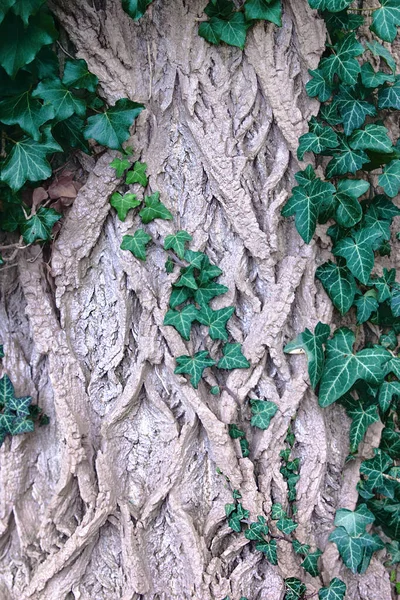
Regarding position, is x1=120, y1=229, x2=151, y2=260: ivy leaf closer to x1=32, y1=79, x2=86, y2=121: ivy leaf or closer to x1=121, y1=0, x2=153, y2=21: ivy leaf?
x1=32, y1=79, x2=86, y2=121: ivy leaf

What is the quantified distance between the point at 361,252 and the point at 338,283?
0.36ft

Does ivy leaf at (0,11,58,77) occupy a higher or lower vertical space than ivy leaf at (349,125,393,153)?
higher

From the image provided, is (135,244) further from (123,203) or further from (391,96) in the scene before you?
(391,96)

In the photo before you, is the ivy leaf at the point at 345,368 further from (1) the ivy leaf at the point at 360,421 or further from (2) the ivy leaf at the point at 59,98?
(2) the ivy leaf at the point at 59,98

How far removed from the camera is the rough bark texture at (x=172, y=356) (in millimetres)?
1492

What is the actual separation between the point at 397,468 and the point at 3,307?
123 centimetres

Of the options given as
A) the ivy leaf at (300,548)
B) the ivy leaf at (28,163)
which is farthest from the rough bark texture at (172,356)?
the ivy leaf at (28,163)

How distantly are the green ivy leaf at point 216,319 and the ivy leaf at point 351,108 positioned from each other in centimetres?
61

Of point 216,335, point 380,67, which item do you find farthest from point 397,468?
point 380,67

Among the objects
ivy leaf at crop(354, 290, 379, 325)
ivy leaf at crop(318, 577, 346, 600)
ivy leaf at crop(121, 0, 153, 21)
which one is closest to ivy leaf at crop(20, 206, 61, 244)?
ivy leaf at crop(121, 0, 153, 21)

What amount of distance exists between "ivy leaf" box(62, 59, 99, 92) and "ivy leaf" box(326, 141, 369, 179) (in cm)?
68

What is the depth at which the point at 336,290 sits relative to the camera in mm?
1501

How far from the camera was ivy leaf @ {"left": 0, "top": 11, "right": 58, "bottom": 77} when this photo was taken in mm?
1314

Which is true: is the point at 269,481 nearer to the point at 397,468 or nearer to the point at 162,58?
the point at 397,468
